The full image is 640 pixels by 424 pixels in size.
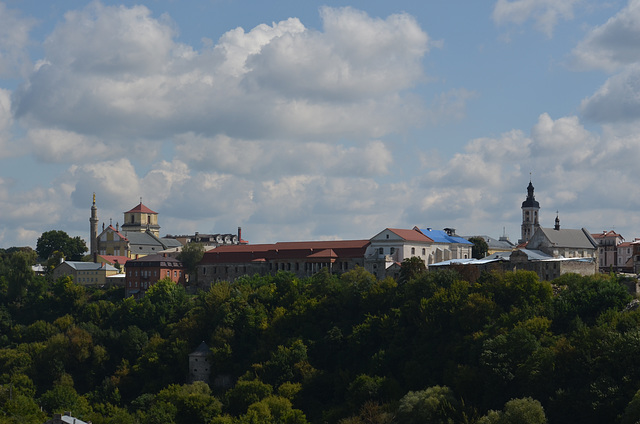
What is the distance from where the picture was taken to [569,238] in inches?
3639

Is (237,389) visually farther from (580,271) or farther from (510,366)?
(580,271)

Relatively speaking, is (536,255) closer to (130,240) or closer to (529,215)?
(529,215)

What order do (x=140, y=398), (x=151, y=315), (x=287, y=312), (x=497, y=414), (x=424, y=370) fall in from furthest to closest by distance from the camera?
(x=151, y=315) < (x=287, y=312) < (x=140, y=398) < (x=424, y=370) < (x=497, y=414)

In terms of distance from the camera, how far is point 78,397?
3091 inches

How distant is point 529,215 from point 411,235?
3473cm

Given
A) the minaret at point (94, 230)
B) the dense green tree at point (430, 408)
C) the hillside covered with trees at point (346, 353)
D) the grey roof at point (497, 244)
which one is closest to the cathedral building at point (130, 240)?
the minaret at point (94, 230)

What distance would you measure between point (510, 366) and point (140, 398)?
96.9 ft

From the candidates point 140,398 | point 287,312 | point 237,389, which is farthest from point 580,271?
point 140,398

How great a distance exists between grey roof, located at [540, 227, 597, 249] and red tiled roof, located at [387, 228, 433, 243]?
1097cm

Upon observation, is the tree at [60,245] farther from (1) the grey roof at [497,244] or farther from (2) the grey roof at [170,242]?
(1) the grey roof at [497,244]

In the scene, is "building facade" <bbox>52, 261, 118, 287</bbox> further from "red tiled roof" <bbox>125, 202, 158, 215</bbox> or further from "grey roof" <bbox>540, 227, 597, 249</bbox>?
"grey roof" <bbox>540, 227, 597, 249</bbox>

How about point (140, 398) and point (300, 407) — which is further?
point (140, 398)

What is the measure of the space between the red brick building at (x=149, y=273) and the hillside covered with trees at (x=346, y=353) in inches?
185

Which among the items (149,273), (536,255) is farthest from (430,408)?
(149,273)
